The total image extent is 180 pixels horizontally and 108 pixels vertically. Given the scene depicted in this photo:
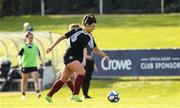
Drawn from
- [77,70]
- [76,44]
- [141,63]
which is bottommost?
[141,63]

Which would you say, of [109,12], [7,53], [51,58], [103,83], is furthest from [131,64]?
[109,12]

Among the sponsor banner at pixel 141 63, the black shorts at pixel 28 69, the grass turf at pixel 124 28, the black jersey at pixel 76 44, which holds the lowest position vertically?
the grass turf at pixel 124 28

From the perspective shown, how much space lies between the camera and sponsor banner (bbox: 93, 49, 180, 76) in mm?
33094

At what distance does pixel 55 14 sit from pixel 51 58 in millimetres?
26743

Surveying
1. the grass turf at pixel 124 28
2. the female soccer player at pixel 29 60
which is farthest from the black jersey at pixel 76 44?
the grass turf at pixel 124 28

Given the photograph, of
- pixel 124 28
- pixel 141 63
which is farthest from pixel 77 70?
pixel 124 28

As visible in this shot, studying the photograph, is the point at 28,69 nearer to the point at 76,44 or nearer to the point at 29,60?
the point at 29,60

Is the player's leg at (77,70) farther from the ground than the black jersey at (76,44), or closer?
closer

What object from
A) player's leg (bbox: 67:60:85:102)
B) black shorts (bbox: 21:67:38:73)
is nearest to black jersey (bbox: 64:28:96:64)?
player's leg (bbox: 67:60:85:102)

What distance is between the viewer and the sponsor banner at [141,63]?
33.1 m

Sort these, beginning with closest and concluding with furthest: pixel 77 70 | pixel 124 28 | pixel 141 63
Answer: pixel 77 70
pixel 141 63
pixel 124 28

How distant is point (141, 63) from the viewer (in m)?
33.4

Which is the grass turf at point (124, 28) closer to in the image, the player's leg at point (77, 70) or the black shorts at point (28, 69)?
the black shorts at point (28, 69)

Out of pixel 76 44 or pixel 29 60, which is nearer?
pixel 76 44
